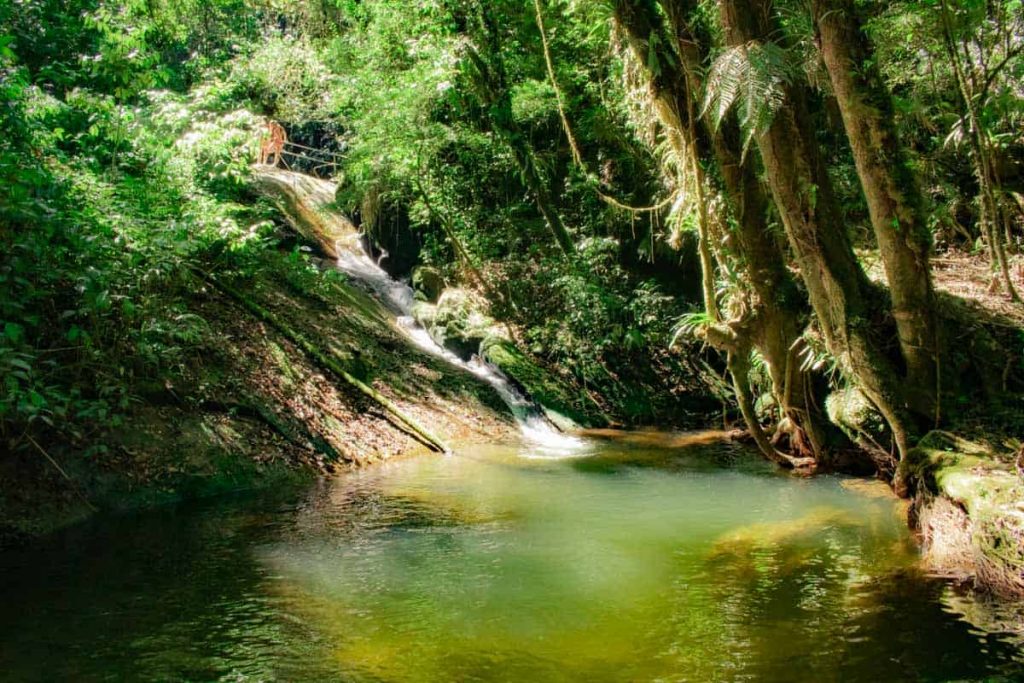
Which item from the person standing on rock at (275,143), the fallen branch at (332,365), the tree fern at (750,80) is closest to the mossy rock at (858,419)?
the tree fern at (750,80)

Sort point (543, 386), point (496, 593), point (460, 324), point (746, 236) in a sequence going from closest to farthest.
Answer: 1. point (496, 593)
2. point (746, 236)
3. point (543, 386)
4. point (460, 324)

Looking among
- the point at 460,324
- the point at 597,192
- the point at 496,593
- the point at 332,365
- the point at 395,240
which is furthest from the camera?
the point at 395,240

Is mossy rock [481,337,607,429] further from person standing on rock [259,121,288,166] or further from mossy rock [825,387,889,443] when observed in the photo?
person standing on rock [259,121,288,166]

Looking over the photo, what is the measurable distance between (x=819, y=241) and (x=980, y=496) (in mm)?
3188

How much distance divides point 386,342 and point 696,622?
34.2 feet

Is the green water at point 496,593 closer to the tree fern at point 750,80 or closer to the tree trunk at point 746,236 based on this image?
the tree trunk at point 746,236

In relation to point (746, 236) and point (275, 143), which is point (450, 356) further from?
point (275, 143)

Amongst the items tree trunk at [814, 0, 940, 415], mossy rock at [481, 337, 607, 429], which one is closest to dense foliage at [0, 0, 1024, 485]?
tree trunk at [814, 0, 940, 415]

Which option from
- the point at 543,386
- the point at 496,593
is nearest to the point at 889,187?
the point at 496,593

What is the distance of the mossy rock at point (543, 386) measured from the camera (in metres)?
14.4

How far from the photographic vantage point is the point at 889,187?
7.36 meters

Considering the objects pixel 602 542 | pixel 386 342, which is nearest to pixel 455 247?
pixel 386 342

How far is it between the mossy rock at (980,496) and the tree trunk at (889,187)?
668 mm

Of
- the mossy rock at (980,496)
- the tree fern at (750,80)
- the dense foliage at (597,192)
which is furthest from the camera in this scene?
the dense foliage at (597,192)
